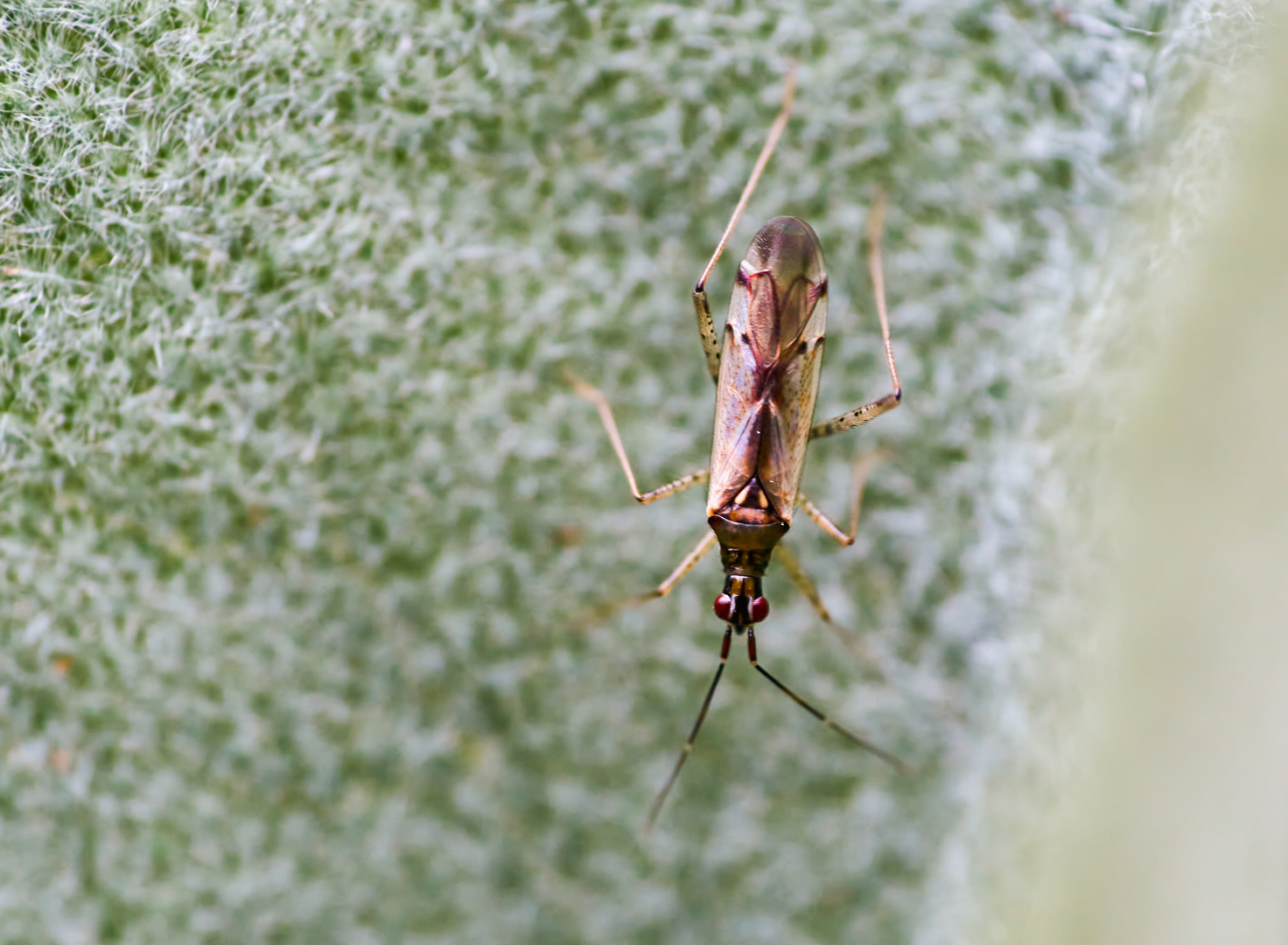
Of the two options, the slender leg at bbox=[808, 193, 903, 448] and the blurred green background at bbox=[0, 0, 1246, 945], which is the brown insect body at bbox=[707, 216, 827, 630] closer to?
the slender leg at bbox=[808, 193, 903, 448]

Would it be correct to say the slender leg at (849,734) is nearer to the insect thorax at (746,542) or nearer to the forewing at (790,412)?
the insect thorax at (746,542)

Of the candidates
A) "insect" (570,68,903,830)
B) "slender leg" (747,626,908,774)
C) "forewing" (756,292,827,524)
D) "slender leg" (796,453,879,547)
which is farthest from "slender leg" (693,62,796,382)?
"slender leg" (747,626,908,774)

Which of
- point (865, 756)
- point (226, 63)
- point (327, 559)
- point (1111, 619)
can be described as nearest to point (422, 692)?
point (327, 559)

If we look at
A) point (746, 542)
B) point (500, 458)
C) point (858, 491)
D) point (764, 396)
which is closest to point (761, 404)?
point (764, 396)

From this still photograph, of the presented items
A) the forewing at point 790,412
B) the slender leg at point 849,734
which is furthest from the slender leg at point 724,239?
the slender leg at point 849,734

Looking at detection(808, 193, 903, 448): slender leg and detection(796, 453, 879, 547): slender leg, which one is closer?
detection(808, 193, 903, 448): slender leg
